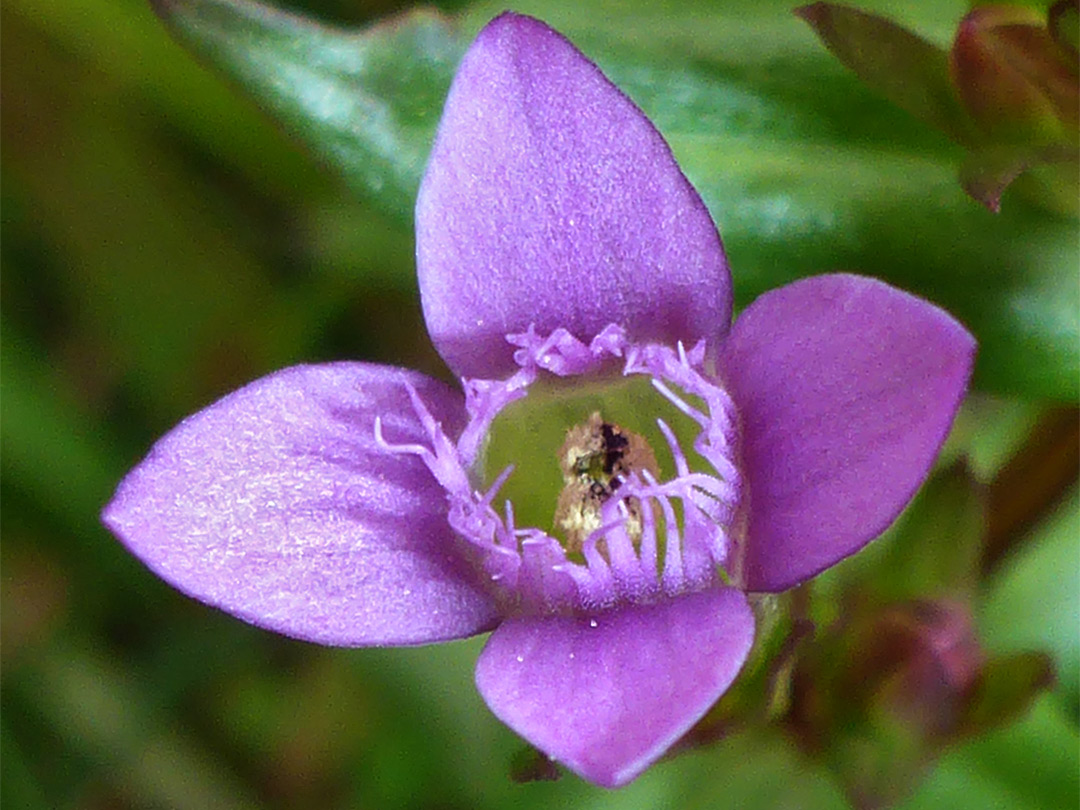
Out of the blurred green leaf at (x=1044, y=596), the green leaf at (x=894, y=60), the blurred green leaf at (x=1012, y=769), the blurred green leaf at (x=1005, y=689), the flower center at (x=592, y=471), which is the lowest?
the blurred green leaf at (x=1012, y=769)

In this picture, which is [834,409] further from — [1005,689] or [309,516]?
[1005,689]

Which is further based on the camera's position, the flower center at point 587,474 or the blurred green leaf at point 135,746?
the blurred green leaf at point 135,746

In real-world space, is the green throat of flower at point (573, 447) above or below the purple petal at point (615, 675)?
below

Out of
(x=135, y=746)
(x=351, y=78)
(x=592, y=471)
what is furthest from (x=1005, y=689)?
(x=135, y=746)

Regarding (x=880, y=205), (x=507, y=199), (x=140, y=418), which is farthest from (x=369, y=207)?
(x=140, y=418)

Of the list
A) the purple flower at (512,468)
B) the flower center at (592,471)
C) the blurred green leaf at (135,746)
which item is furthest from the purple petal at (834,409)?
the blurred green leaf at (135,746)

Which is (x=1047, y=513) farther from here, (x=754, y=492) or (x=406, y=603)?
(x=406, y=603)

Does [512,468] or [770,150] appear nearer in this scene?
[512,468]

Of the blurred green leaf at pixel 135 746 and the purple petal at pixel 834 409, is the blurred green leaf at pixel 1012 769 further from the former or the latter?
the blurred green leaf at pixel 135 746
